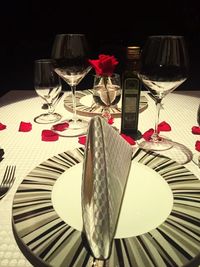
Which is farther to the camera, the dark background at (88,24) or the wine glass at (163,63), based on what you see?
the dark background at (88,24)

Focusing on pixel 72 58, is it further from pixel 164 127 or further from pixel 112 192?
pixel 112 192

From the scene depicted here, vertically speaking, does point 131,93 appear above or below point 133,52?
below

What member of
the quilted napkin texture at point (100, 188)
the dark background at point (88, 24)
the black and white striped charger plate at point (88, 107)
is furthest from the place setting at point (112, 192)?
the dark background at point (88, 24)

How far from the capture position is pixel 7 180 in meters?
0.57

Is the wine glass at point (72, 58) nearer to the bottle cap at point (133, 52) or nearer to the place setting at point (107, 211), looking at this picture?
the bottle cap at point (133, 52)

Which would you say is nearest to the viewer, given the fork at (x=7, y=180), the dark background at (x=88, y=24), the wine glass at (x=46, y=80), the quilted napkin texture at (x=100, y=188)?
the quilted napkin texture at (x=100, y=188)

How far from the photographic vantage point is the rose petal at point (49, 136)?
77cm

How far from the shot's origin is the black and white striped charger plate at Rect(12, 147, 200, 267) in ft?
1.10

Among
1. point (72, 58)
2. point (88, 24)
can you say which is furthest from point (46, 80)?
point (88, 24)

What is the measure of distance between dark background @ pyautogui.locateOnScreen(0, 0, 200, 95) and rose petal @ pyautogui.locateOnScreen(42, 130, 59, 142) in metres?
3.01

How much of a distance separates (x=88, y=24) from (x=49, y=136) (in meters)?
3.32

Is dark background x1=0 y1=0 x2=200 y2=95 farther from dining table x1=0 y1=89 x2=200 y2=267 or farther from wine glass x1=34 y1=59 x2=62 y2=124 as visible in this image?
dining table x1=0 y1=89 x2=200 y2=267

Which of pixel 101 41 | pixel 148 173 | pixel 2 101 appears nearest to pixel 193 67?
pixel 101 41

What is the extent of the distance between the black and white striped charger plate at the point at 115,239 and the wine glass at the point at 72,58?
0.39m
